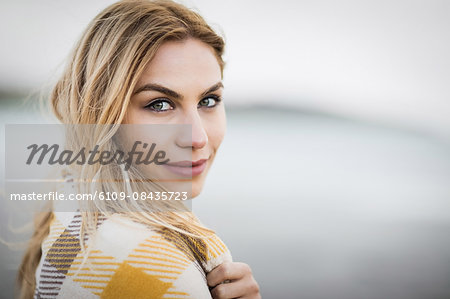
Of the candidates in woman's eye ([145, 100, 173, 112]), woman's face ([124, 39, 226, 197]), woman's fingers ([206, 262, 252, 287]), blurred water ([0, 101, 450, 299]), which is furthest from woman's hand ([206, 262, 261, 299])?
blurred water ([0, 101, 450, 299])

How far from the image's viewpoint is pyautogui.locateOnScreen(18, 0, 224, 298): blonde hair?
27.2 inches

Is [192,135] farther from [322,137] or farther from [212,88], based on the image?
[322,137]

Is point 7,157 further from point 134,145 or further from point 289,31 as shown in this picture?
point 289,31

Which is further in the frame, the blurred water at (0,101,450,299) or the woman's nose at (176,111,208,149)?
the blurred water at (0,101,450,299)

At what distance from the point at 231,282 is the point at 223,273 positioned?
6cm

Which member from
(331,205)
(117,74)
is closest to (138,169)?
(117,74)

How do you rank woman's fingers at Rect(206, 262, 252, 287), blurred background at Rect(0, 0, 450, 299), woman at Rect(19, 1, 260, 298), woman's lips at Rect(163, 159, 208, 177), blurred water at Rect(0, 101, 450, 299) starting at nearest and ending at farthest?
woman at Rect(19, 1, 260, 298) < woman's fingers at Rect(206, 262, 252, 287) < woman's lips at Rect(163, 159, 208, 177) < blurred background at Rect(0, 0, 450, 299) < blurred water at Rect(0, 101, 450, 299)

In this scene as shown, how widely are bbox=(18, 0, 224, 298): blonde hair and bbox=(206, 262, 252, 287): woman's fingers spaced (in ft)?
0.26

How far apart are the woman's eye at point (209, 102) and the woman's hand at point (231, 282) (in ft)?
1.30

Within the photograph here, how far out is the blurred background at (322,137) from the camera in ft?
3.82

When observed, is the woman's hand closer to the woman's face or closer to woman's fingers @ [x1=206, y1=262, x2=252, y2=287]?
woman's fingers @ [x1=206, y1=262, x2=252, y2=287]

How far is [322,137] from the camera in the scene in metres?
1.48

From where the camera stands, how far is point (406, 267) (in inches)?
52.1

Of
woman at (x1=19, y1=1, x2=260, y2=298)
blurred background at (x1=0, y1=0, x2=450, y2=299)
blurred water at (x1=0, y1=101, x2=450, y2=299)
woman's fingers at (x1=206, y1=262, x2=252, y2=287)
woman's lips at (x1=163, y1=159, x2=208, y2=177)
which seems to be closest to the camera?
woman at (x1=19, y1=1, x2=260, y2=298)
